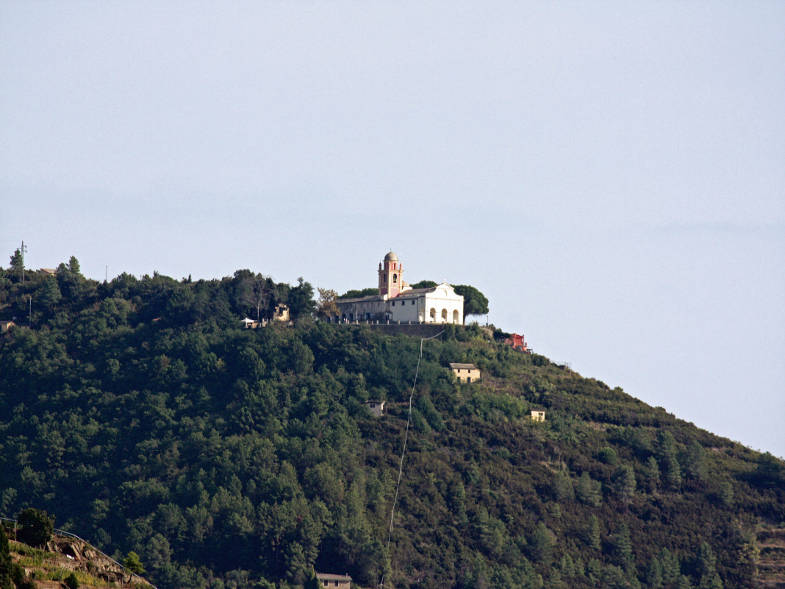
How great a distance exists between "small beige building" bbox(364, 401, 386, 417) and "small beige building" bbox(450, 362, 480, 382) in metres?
6.41

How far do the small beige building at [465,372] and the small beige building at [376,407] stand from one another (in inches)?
252

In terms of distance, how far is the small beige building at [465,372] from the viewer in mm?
104938

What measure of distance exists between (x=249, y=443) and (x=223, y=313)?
18.6 meters

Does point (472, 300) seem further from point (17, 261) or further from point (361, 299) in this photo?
point (17, 261)

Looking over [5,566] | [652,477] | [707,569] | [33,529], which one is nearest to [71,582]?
[33,529]

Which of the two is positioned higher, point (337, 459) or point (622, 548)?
point (337, 459)

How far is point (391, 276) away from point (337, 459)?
24.0 m

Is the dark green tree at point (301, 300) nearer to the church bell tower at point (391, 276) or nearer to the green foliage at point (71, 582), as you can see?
the church bell tower at point (391, 276)

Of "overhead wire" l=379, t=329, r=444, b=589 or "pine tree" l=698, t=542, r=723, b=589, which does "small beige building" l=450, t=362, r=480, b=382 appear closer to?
"overhead wire" l=379, t=329, r=444, b=589

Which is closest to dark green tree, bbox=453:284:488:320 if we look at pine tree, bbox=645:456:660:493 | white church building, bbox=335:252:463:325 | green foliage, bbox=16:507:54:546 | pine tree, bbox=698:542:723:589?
white church building, bbox=335:252:463:325

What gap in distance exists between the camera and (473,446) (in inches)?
3925

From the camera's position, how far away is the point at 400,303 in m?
113

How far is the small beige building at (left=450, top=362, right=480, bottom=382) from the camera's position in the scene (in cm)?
10494

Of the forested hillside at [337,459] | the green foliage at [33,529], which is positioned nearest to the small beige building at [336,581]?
the forested hillside at [337,459]
